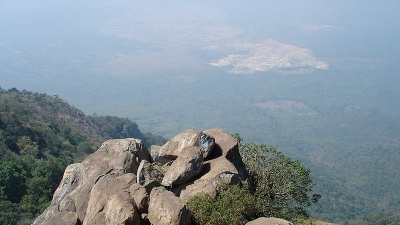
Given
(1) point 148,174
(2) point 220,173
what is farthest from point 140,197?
→ (2) point 220,173

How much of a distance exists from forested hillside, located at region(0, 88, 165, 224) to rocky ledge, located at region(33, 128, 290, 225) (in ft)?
60.1

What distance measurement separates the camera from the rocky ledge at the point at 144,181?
12359 mm

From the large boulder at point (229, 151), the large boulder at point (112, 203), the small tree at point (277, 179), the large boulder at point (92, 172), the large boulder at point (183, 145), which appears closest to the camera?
the large boulder at point (112, 203)

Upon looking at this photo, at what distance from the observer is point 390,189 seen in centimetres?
9881

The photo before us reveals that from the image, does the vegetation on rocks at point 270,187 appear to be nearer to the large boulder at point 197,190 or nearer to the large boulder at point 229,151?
the large boulder at point 197,190

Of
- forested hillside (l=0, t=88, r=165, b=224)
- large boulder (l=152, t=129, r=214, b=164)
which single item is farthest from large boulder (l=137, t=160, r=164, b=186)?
forested hillside (l=0, t=88, r=165, b=224)

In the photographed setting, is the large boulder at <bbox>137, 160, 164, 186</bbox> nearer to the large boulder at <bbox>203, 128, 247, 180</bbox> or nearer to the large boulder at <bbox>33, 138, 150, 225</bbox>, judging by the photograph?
the large boulder at <bbox>33, 138, 150, 225</bbox>

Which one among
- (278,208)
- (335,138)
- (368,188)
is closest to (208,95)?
(335,138)

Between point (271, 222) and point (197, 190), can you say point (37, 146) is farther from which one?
point (271, 222)

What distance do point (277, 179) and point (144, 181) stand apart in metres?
7.95

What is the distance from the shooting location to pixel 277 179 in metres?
19.5

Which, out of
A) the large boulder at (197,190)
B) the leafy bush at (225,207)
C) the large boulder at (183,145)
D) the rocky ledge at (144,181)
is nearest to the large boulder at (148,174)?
the rocky ledge at (144,181)

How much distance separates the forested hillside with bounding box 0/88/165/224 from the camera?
3724 centimetres

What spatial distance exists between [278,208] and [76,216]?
9.47 metres
